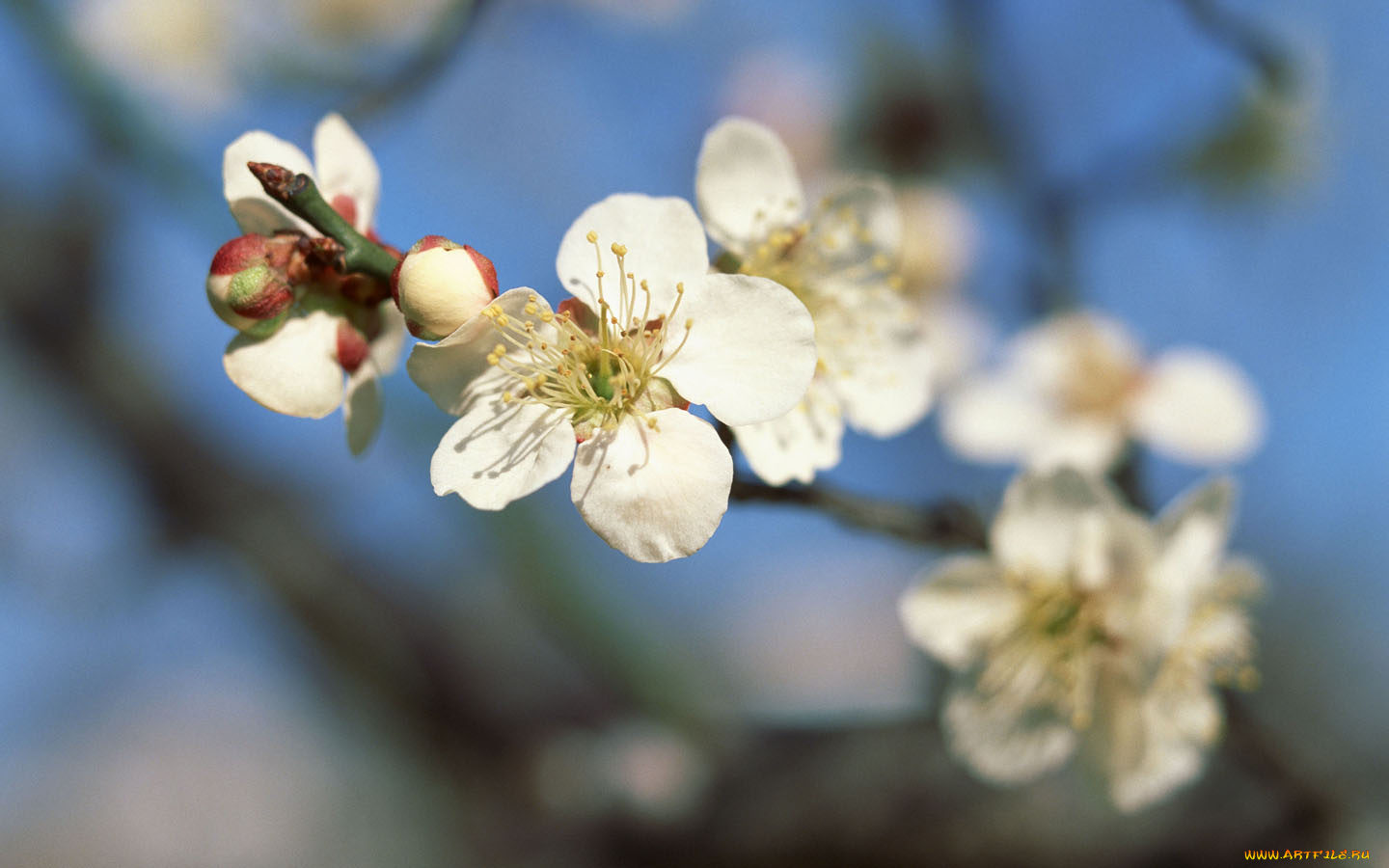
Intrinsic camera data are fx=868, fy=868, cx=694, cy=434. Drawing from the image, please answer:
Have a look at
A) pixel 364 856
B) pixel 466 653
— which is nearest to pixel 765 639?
pixel 364 856

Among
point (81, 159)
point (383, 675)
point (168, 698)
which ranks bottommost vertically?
point (383, 675)

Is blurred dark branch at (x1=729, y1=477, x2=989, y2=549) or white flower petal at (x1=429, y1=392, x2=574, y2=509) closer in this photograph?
white flower petal at (x1=429, y1=392, x2=574, y2=509)

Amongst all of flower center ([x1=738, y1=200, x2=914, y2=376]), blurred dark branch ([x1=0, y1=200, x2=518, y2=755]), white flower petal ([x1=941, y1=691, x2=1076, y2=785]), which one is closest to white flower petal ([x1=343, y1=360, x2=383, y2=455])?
flower center ([x1=738, y1=200, x2=914, y2=376])

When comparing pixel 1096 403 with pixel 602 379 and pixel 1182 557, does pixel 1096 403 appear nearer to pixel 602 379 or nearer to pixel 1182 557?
pixel 1182 557

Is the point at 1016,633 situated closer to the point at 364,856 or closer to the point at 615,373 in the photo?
the point at 615,373

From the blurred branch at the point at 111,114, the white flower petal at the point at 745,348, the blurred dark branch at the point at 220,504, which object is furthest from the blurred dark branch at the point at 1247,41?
the blurred dark branch at the point at 220,504

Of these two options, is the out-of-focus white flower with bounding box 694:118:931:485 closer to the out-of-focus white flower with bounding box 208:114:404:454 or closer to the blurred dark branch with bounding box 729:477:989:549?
the blurred dark branch with bounding box 729:477:989:549

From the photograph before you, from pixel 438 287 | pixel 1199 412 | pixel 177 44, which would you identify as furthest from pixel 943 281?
pixel 177 44
